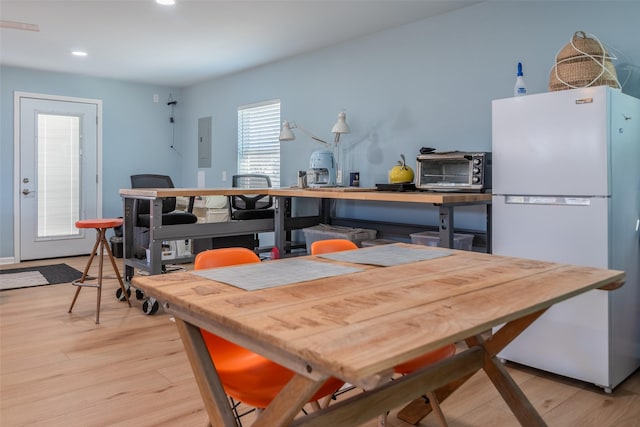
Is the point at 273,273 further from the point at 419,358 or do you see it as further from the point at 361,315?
the point at 419,358

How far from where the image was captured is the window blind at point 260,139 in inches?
216

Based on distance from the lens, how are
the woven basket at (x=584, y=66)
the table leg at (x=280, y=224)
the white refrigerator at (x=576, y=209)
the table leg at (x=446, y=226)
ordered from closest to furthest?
the white refrigerator at (x=576, y=209), the woven basket at (x=584, y=66), the table leg at (x=446, y=226), the table leg at (x=280, y=224)

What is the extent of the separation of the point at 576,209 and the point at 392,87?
214cm

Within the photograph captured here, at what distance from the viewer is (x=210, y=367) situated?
1.16m

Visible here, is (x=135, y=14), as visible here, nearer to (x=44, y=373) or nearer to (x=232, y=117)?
(x=232, y=117)

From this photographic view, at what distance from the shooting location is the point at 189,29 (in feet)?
13.8

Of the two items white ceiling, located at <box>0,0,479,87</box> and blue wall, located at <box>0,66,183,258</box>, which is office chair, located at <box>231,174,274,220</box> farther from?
blue wall, located at <box>0,66,183,258</box>

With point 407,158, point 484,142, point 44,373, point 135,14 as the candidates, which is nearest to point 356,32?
point 407,158

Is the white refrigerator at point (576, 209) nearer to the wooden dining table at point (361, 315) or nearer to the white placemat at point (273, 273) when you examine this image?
the wooden dining table at point (361, 315)

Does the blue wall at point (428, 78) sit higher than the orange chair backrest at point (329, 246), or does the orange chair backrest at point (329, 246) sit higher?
the blue wall at point (428, 78)

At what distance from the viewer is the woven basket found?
2500mm

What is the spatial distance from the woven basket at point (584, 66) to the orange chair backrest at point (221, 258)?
6.51 ft

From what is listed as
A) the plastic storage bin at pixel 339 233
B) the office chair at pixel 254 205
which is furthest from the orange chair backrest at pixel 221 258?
the office chair at pixel 254 205

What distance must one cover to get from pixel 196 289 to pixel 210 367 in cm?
19
